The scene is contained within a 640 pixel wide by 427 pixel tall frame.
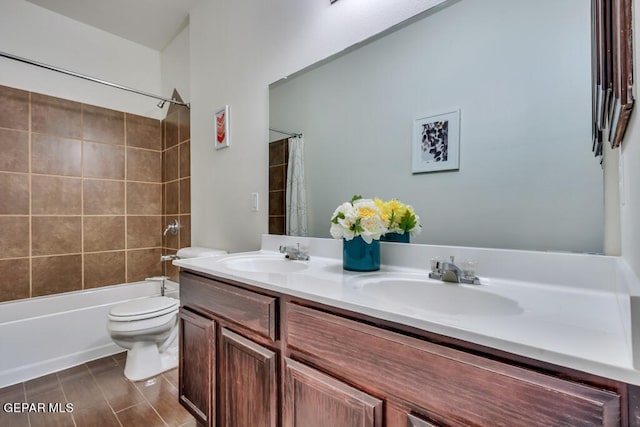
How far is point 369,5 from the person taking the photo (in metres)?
1.27

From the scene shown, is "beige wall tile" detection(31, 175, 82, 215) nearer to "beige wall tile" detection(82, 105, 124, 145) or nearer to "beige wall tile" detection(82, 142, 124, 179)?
"beige wall tile" detection(82, 142, 124, 179)

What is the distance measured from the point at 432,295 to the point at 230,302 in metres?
0.68

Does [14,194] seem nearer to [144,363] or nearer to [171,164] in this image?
[171,164]

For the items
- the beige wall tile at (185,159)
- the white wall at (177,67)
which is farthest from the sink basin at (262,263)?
the white wall at (177,67)

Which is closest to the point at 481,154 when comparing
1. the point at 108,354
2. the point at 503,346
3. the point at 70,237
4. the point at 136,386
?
the point at 503,346

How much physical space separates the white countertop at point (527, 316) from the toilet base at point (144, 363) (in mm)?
1387

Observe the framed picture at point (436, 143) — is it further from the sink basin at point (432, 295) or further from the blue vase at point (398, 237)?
the sink basin at point (432, 295)

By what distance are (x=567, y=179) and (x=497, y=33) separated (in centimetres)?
52

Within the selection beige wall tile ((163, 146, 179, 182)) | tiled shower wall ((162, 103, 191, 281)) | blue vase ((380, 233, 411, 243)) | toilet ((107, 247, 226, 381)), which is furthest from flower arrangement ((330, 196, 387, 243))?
beige wall tile ((163, 146, 179, 182))

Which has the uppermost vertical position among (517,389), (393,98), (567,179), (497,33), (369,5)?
(369,5)

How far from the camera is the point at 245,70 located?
6.07ft

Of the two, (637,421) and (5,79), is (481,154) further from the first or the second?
(5,79)

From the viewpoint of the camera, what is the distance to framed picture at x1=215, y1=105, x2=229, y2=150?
77.5 inches

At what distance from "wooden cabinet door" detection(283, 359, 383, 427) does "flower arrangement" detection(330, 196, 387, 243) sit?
0.44m
